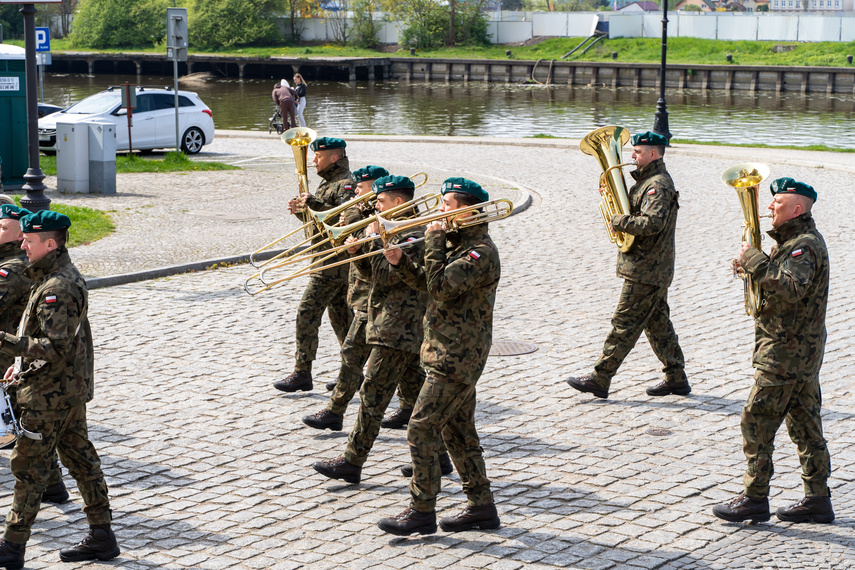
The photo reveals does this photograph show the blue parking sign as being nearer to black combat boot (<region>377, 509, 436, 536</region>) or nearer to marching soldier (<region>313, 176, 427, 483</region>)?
marching soldier (<region>313, 176, 427, 483</region>)

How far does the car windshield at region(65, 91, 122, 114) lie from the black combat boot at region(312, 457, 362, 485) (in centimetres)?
2008

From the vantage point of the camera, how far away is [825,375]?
9367mm

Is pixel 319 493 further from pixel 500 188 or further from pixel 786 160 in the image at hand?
pixel 786 160

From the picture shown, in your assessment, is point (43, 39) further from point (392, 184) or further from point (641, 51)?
point (641, 51)

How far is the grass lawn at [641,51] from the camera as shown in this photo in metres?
66.1

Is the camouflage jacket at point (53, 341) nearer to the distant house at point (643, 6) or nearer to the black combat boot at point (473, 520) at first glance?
the black combat boot at point (473, 520)

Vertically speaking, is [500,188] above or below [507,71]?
below

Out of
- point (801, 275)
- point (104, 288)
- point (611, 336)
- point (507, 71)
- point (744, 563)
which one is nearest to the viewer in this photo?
point (744, 563)

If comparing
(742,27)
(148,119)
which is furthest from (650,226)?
(742,27)

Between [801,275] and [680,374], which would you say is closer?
[801,275]

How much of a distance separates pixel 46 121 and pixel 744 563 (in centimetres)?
2237

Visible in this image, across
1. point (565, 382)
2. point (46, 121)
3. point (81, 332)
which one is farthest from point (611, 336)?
point (46, 121)

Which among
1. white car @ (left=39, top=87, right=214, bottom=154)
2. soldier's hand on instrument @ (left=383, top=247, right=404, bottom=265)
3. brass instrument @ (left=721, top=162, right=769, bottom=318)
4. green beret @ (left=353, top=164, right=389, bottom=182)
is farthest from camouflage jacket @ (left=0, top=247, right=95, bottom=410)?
white car @ (left=39, top=87, right=214, bottom=154)

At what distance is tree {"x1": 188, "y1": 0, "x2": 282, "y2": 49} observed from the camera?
80.5 m
